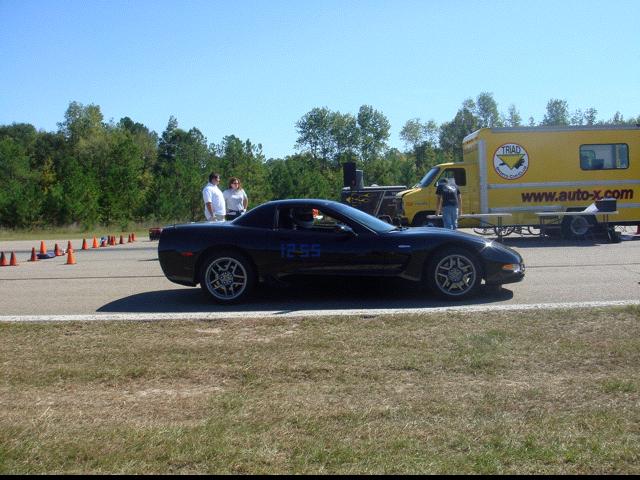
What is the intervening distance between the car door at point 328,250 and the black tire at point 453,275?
64 centimetres

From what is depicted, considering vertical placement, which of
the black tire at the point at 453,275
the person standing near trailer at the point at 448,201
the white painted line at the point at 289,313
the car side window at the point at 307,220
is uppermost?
the person standing near trailer at the point at 448,201

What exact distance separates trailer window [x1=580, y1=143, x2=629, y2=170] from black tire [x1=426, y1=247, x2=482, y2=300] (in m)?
10.8

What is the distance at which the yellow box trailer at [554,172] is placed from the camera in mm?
17250

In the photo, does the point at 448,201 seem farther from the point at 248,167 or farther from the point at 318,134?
the point at 318,134

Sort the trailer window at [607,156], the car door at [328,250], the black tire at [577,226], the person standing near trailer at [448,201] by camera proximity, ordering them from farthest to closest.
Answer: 1. the trailer window at [607,156]
2. the black tire at [577,226]
3. the person standing near trailer at [448,201]
4. the car door at [328,250]

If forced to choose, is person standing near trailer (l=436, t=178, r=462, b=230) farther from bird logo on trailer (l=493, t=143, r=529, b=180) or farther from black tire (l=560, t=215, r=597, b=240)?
black tire (l=560, t=215, r=597, b=240)

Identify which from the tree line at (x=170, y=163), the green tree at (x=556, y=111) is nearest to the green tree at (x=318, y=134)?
the tree line at (x=170, y=163)

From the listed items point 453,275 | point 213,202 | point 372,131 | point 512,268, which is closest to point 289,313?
point 453,275

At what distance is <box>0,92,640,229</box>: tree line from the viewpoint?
39000mm

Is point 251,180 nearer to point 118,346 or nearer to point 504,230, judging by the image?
point 504,230

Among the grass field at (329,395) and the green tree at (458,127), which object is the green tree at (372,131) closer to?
the green tree at (458,127)

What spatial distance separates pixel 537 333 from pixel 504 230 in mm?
13507

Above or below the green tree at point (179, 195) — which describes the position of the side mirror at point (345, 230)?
below

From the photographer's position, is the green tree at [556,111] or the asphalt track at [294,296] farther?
the green tree at [556,111]
